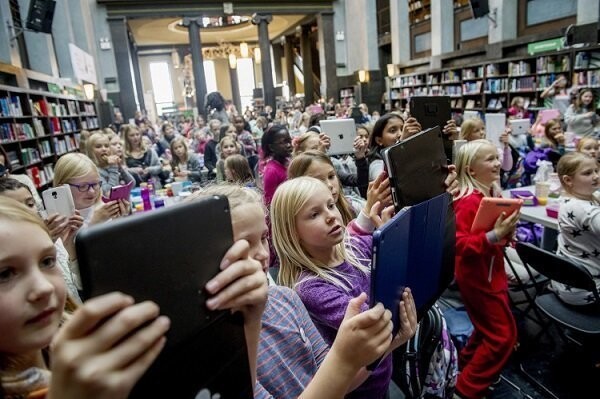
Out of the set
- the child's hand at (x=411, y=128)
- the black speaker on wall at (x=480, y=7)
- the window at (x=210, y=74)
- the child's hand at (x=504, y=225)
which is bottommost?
the child's hand at (x=504, y=225)

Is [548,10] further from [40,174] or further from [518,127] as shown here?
[40,174]

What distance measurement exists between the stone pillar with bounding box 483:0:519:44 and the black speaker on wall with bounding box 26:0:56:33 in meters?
9.65

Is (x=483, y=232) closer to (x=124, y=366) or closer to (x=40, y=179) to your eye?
(x=124, y=366)

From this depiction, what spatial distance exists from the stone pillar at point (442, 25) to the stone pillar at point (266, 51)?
250 inches

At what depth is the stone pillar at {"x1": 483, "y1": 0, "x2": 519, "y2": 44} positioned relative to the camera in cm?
909

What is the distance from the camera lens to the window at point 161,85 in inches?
1003

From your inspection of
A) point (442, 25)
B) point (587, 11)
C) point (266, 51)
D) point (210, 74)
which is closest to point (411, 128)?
point (587, 11)

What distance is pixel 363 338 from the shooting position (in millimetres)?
776

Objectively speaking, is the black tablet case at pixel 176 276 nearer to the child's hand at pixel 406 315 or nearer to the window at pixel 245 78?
the child's hand at pixel 406 315

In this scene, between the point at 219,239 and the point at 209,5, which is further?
the point at 209,5

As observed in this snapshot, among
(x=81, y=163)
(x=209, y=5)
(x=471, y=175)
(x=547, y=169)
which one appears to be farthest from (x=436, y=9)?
(x=81, y=163)

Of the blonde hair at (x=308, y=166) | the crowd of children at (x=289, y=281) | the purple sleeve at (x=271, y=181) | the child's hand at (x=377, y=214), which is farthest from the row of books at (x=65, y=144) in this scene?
the child's hand at (x=377, y=214)

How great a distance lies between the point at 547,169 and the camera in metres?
3.71

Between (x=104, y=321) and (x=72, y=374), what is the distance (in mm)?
52
